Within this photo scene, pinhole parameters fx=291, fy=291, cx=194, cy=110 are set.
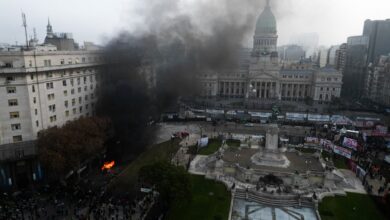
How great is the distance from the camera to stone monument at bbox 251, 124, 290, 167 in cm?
4047

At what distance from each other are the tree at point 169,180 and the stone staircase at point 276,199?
8855 millimetres

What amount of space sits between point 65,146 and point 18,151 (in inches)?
247

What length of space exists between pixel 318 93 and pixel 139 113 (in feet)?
243

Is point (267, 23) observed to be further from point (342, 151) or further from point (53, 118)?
point (53, 118)

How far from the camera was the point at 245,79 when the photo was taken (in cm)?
10900

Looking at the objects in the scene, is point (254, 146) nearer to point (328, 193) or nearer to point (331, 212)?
point (328, 193)

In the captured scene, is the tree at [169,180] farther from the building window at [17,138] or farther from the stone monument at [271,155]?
the building window at [17,138]

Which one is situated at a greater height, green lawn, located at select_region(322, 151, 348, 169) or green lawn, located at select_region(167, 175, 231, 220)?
green lawn, located at select_region(322, 151, 348, 169)

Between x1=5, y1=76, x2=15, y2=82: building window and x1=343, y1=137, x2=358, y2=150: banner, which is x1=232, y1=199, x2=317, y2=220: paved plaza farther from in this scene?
x1=5, y1=76, x2=15, y2=82: building window

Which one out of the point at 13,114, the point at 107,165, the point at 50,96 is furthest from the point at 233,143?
the point at 13,114

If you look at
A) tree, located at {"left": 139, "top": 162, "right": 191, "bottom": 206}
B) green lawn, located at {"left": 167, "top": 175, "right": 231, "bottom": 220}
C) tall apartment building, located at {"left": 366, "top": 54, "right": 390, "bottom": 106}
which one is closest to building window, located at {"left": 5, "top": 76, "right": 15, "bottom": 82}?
tree, located at {"left": 139, "top": 162, "right": 191, "bottom": 206}

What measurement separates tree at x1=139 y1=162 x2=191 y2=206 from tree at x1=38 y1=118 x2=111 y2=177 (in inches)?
424

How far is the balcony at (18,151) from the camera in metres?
34.3

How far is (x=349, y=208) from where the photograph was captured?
3114 centimetres
